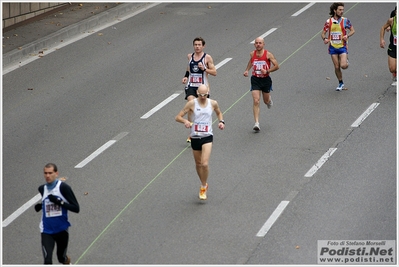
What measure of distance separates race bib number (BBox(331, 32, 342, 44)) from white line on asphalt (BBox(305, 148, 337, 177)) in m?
3.61

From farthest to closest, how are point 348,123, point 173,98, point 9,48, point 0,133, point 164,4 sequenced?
point 164,4 < point 9,48 < point 173,98 < point 348,123 < point 0,133

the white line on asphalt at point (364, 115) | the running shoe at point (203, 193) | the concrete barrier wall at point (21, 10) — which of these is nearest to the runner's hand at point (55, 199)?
the running shoe at point (203, 193)

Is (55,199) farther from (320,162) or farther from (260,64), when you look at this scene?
(260,64)

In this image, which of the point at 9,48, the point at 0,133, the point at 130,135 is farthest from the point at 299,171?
the point at 9,48

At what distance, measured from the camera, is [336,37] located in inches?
731

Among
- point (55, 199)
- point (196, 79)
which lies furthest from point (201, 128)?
point (55, 199)

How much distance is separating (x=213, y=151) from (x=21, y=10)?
34.5 ft

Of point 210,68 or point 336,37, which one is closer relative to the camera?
point 210,68

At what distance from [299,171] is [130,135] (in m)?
3.57

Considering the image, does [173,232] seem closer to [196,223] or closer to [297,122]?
[196,223]

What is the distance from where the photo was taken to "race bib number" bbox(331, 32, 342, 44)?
18.5 m

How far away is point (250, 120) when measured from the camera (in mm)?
17344

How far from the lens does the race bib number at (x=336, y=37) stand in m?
18.5

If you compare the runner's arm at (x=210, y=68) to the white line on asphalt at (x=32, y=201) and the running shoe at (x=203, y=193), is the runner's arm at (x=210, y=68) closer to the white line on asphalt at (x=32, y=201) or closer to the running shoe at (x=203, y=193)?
the white line on asphalt at (x=32, y=201)
